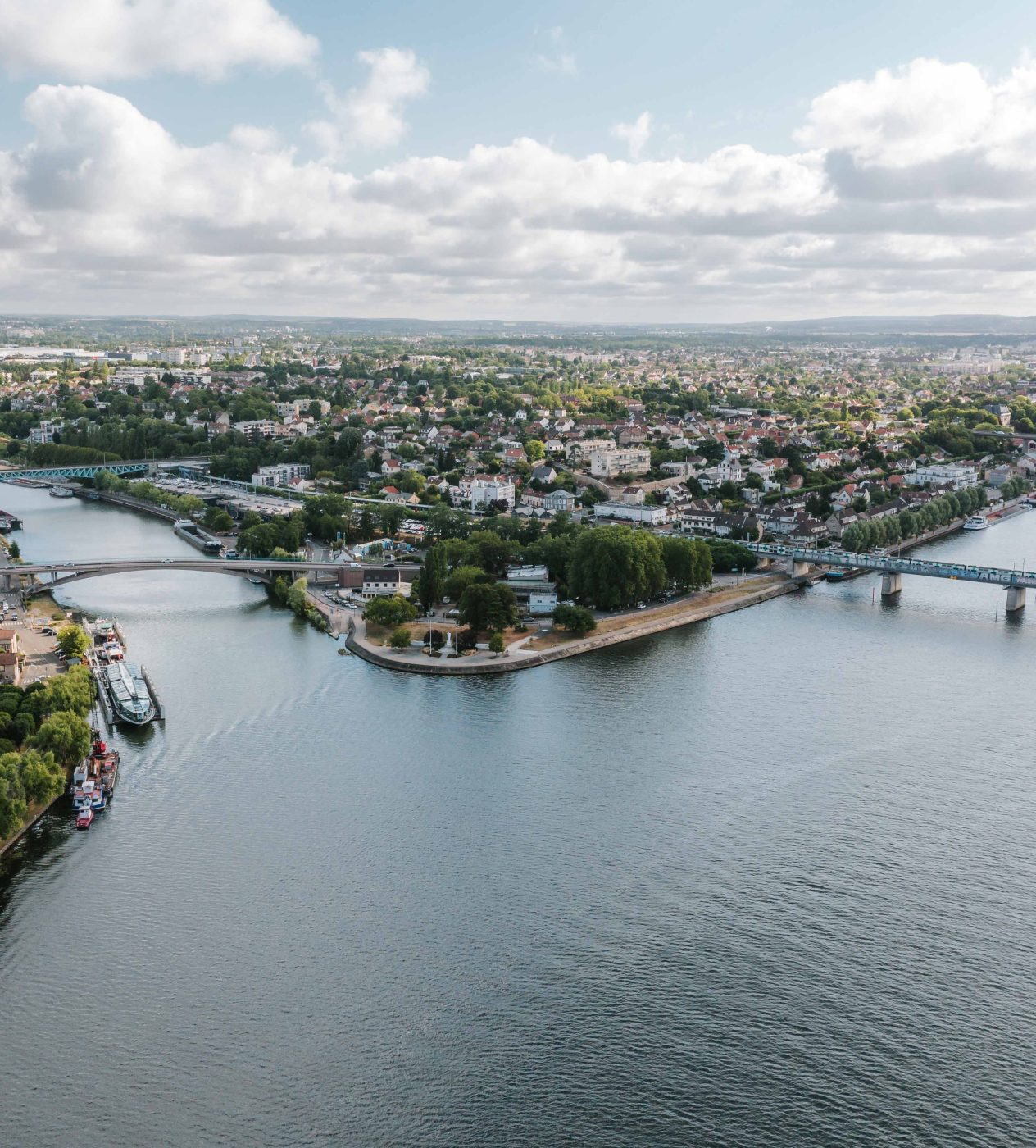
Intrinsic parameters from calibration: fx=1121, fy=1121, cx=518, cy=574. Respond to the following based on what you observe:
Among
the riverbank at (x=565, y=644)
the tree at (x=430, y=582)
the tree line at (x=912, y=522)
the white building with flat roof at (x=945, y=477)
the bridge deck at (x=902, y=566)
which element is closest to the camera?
the riverbank at (x=565, y=644)

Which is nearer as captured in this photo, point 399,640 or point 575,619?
point 399,640

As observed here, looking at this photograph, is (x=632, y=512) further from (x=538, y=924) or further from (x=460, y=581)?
(x=538, y=924)

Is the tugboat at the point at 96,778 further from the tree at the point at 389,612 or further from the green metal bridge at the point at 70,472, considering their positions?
the green metal bridge at the point at 70,472

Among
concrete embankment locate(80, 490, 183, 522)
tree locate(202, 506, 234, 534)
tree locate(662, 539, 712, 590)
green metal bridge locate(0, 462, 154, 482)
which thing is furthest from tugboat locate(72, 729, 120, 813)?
green metal bridge locate(0, 462, 154, 482)

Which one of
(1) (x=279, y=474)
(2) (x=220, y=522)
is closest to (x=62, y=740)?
(2) (x=220, y=522)

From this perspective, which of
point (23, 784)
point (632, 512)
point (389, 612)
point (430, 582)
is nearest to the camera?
point (23, 784)

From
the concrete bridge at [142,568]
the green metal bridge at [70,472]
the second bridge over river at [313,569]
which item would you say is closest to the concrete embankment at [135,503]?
the green metal bridge at [70,472]

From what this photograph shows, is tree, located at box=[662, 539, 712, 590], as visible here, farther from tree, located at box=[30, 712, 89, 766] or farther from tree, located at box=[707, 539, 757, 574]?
tree, located at box=[30, 712, 89, 766]
